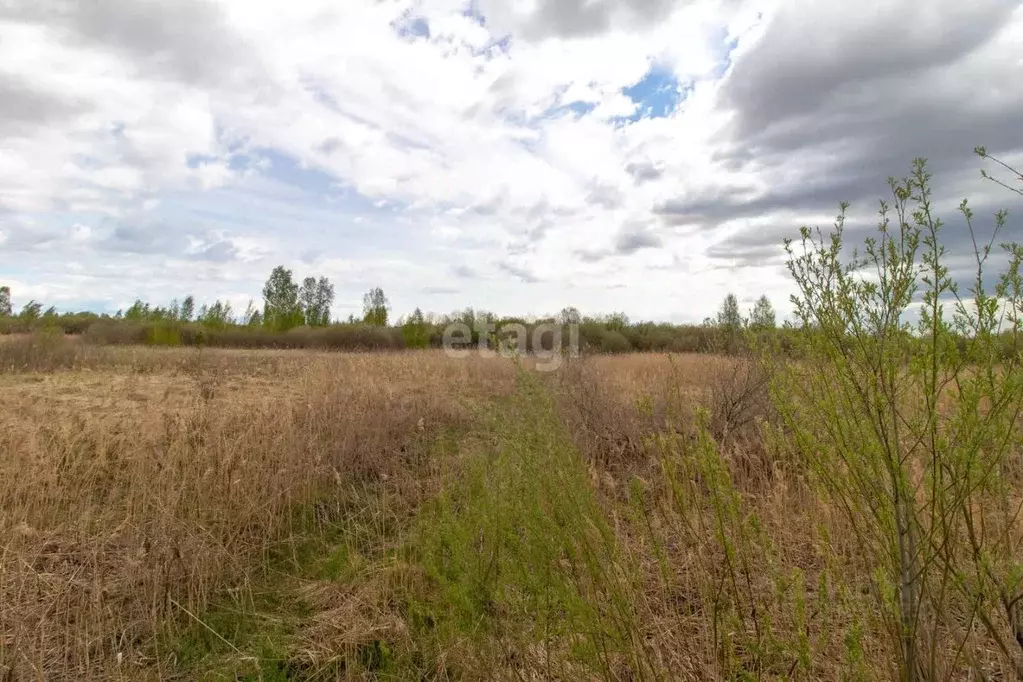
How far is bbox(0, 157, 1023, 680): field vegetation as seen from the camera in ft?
6.44

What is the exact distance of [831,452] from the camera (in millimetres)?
2188

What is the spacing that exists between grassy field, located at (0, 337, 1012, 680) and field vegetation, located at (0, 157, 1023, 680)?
0.07 feet

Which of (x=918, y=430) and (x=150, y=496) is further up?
(x=918, y=430)

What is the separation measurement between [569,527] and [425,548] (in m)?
1.65

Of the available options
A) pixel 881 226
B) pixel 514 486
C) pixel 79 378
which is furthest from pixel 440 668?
pixel 79 378

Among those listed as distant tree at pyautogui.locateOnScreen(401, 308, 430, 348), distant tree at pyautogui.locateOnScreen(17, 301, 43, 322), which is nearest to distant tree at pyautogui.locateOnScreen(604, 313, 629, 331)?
distant tree at pyautogui.locateOnScreen(401, 308, 430, 348)

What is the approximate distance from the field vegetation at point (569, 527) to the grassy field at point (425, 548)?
0.07 feet

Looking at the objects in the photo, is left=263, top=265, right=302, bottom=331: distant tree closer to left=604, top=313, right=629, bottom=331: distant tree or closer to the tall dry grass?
left=604, top=313, right=629, bottom=331: distant tree

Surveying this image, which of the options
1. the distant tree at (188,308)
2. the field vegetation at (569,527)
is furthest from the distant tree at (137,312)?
the field vegetation at (569,527)

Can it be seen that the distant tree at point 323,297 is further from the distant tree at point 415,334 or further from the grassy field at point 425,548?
the grassy field at point 425,548

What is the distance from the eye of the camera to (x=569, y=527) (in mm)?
2242

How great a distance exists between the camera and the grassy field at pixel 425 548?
7.23 ft

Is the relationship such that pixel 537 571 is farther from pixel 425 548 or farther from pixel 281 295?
pixel 281 295

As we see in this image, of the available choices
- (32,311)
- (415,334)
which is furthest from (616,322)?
(32,311)
